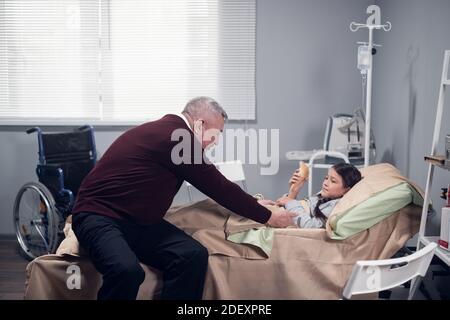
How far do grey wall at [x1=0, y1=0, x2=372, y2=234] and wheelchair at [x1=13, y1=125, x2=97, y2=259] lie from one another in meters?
0.35

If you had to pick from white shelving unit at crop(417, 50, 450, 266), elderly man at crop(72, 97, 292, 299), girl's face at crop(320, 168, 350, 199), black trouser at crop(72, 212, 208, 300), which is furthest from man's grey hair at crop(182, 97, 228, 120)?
white shelving unit at crop(417, 50, 450, 266)

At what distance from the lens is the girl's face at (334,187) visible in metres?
2.68

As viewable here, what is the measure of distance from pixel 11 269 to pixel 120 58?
173 cm

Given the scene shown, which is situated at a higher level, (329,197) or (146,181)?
(146,181)

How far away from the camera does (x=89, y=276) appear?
7.54 feet

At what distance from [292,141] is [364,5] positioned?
115 cm

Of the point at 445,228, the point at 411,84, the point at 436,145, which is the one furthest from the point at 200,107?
the point at 411,84

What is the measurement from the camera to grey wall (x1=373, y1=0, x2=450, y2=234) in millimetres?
2719

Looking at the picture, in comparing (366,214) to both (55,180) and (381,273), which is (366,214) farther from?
(55,180)

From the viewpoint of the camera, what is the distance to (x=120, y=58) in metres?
4.14

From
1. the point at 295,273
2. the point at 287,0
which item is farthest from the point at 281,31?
the point at 295,273

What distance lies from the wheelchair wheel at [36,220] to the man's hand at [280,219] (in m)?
1.57

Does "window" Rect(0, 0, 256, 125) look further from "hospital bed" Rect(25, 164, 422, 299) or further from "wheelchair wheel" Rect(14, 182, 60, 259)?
"hospital bed" Rect(25, 164, 422, 299)
